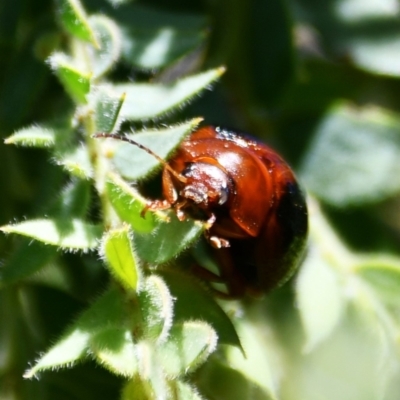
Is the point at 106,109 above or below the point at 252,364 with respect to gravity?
above

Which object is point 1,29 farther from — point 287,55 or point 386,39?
point 386,39

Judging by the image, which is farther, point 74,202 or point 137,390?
point 74,202

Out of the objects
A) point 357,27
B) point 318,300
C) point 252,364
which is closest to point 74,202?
point 252,364

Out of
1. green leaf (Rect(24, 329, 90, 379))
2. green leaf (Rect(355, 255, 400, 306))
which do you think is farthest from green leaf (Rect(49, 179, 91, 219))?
green leaf (Rect(355, 255, 400, 306))

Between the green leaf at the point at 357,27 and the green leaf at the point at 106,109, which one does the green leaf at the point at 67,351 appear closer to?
the green leaf at the point at 106,109

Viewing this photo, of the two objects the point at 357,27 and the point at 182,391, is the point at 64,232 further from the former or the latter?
the point at 357,27

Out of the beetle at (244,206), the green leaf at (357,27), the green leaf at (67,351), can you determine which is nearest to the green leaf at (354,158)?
the green leaf at (357,27)

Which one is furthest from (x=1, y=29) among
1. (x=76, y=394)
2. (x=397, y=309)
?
(x=397, y=309)
